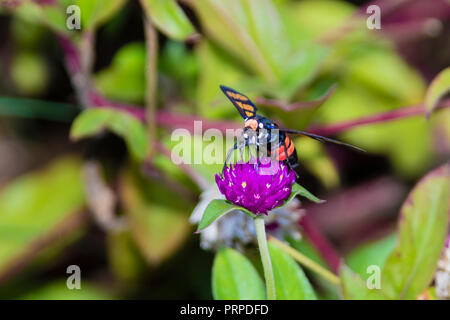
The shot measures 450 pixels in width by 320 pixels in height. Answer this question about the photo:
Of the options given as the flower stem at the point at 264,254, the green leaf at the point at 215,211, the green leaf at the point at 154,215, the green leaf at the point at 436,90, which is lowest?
the flower stem at the point at 264,254

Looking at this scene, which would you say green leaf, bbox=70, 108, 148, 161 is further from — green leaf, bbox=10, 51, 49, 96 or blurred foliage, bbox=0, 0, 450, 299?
green leaf, bbox=10, 51, 49, 96

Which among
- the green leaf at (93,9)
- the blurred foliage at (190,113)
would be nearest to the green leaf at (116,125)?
the blurred foliage at (190,113)

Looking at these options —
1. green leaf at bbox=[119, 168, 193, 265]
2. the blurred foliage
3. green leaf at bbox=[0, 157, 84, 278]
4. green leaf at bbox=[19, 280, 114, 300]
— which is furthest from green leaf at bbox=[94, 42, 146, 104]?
green leaf at bbox=[19, 280, 114, 300]

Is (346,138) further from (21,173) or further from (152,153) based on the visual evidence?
(21,173)

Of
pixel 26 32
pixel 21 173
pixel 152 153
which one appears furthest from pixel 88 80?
pixel 21 173

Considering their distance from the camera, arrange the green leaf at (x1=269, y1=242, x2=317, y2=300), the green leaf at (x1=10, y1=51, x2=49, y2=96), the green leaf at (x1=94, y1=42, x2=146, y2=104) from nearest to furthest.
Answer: the green leaf at (x1=269, y1=242, x2=317, y2=300) → the green leaf at (x1=94, y1=42, x2=146, y2=104) → the green leaf at (x1=10, y1=51, x2=49, y2=96)

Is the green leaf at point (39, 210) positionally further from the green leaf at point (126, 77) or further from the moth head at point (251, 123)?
the moth head at point (251, 123)
